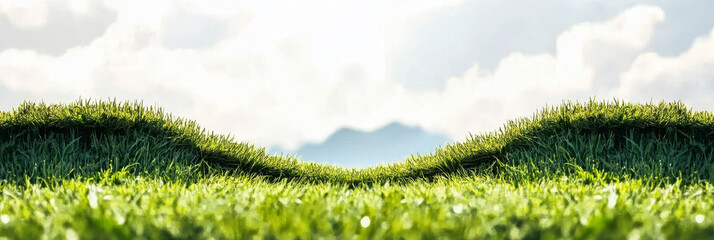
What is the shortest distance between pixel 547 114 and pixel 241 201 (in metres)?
6.48

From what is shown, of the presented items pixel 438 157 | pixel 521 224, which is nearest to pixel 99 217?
pixel 521 224

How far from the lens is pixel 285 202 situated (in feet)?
12.0

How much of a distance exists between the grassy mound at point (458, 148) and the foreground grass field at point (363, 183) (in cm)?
3

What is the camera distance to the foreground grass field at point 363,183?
2.87 m

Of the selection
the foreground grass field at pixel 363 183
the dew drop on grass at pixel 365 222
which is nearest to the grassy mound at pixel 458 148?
the foreground grass field at pixel 363 183

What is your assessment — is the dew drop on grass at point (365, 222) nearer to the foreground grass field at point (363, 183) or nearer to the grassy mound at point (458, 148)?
the foreground grass field at point (363, 183)

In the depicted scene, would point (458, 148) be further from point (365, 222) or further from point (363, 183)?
→ point (365, 222)

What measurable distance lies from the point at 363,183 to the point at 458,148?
8.37ft

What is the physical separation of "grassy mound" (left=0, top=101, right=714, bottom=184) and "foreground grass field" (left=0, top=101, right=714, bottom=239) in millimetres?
26

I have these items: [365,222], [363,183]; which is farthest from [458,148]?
[365,222]

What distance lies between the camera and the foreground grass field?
9.43 ft

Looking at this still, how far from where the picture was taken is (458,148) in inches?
364

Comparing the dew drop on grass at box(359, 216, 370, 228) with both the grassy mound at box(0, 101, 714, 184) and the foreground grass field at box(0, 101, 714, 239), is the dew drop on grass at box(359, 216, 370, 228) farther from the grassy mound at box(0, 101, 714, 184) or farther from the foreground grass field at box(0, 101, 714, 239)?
the grassy mound at box(0, 101, 714, 184)

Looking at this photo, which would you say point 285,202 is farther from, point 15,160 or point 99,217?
point 15,160
